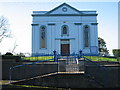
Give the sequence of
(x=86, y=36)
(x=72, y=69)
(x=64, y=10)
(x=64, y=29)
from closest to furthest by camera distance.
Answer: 1. (x=72, y=69)
2. (x=86, y=36)
3. (x=64, y=29)
4. (x=64, y=10)

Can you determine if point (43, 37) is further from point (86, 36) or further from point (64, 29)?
point (86, 36)

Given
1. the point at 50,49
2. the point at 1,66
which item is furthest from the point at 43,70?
the point at 50,49

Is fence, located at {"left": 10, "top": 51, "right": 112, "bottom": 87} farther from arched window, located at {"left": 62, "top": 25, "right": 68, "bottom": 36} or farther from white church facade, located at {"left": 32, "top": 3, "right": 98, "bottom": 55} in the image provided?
arched window, located at {"left": 62, "top": 25, "right": 68, "bottom": 36}

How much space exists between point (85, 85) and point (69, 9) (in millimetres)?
25327

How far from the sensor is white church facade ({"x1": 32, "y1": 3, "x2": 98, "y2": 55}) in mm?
33856

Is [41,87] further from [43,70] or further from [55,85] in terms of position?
[43,70]

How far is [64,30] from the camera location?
34719 millimetres

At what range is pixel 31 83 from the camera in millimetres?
11086

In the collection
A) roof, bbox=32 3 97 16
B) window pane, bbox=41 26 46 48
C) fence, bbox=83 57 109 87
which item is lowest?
fence, bbox=83 57 109 87

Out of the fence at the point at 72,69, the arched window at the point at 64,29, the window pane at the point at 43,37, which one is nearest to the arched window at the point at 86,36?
the arched window at the point at 64,29

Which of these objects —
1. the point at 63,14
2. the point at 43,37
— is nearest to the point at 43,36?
the point at 43,37

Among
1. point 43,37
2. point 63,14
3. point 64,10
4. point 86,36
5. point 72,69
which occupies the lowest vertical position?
point 72,69

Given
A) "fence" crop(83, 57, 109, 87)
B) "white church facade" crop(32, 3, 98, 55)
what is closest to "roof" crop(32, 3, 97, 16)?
"white church facade" crop(32, 3, 98, 55)

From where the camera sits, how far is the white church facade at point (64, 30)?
33.9 meters
